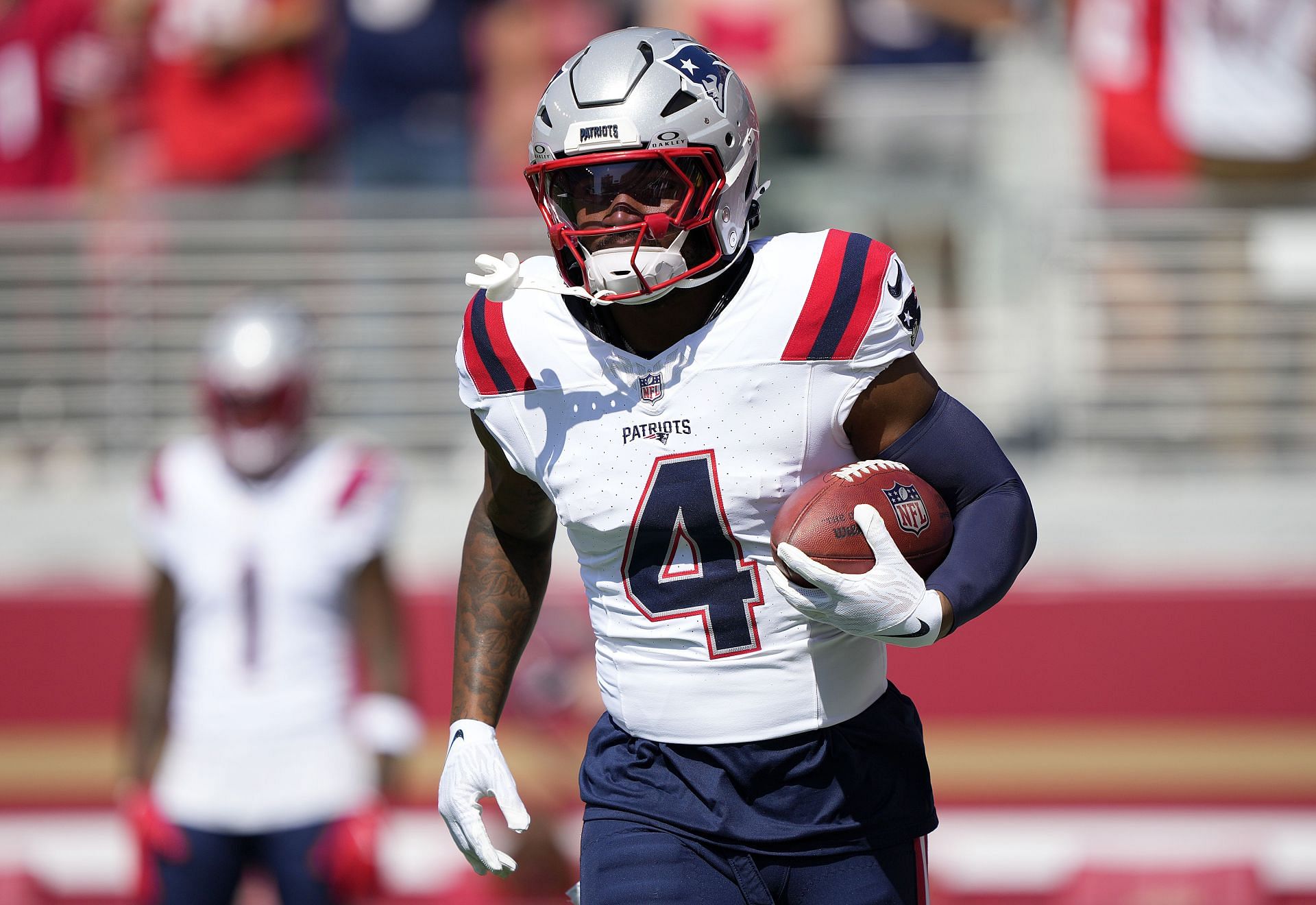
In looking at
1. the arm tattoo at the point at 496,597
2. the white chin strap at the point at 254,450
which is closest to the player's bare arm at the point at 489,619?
the arm tattoo at the point at 496,597

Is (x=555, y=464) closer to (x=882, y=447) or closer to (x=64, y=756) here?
(x=882, y=447)

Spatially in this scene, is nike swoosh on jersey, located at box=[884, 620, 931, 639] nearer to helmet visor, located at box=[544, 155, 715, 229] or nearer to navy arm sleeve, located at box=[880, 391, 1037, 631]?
navy arm sleeve, located at box=[880, 391, 1037, 631]

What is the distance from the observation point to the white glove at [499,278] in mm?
2453

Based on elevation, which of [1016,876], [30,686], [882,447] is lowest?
[1016,876]

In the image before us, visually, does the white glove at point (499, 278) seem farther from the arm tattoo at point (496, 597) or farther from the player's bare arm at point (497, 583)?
the arm tattoo at point (496, 597)

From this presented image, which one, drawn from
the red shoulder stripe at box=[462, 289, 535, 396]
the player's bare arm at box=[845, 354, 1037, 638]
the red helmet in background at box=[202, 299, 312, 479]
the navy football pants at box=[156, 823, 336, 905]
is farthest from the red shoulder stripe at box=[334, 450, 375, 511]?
the player's bare arm at box=[845, 354, 1037, 638]

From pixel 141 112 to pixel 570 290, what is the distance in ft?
18.8

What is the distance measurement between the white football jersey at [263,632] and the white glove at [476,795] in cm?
180

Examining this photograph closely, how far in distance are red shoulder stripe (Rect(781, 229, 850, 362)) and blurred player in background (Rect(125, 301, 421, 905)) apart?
89.3 inches

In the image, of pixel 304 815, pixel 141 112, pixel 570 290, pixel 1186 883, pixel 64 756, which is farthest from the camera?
pixel 141 112

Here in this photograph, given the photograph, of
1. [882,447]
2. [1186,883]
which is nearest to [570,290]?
[882,447]

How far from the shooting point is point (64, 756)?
614 cm

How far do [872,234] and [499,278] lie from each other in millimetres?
5290

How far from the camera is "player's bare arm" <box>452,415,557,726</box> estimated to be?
264 cm
